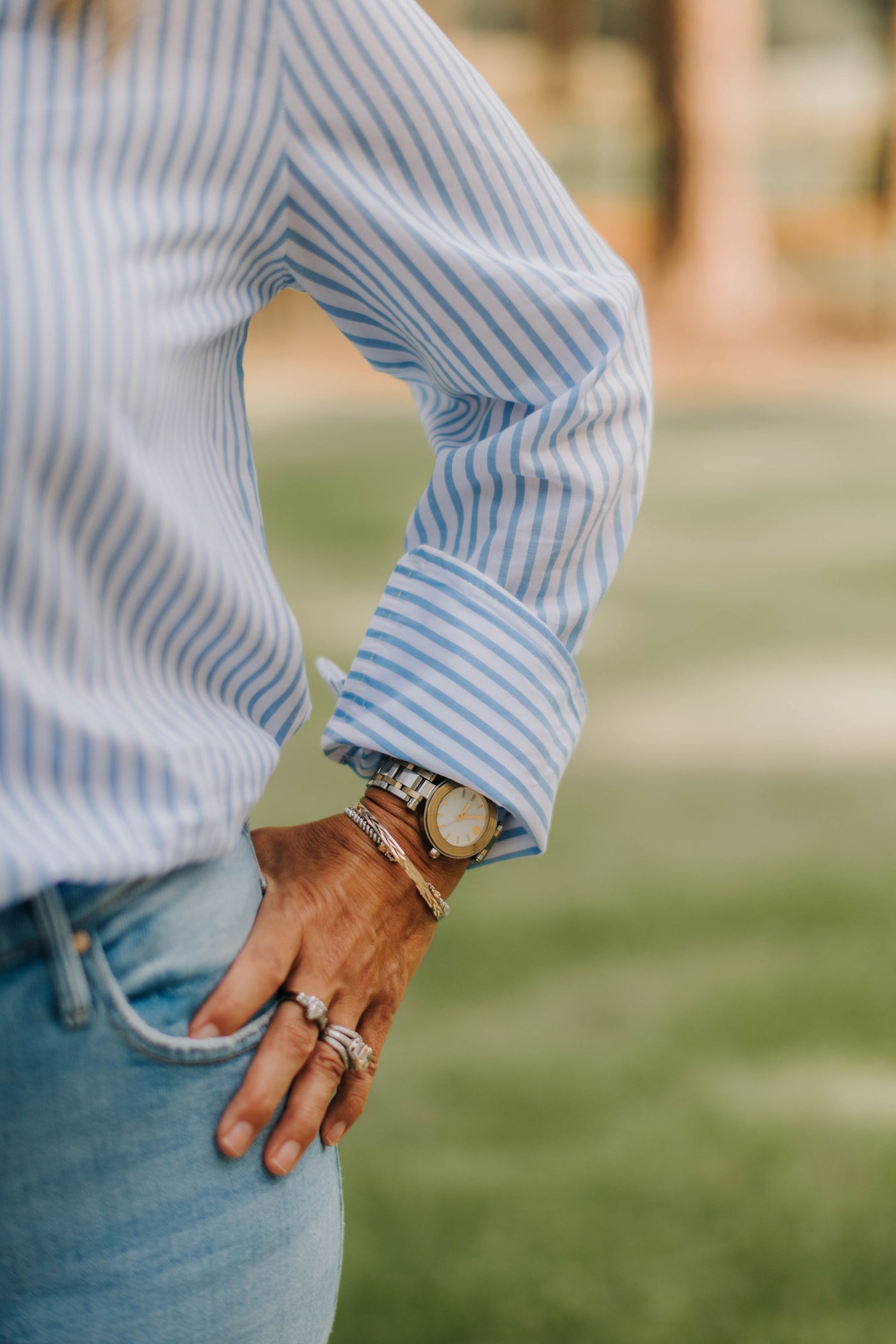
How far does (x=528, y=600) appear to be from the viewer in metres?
0.90

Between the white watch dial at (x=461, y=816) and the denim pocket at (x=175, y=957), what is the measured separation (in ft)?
0.52

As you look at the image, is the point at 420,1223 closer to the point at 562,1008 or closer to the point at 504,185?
the point at 562,1008

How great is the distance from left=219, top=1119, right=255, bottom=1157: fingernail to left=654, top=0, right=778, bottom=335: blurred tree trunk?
29.3ft

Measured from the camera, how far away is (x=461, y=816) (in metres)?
0.88

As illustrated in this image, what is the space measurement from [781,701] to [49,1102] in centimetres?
331

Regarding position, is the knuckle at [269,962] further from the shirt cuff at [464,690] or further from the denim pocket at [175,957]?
the shirt cuff at [464,690]

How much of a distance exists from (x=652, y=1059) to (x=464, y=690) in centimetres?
155

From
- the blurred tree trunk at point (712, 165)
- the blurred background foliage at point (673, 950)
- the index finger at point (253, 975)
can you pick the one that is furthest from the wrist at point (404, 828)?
the blurred tree trunk at point (712, 165)

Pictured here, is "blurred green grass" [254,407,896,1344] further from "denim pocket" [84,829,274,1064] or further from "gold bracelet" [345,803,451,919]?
"denim pocket" [84,829,274,1064]

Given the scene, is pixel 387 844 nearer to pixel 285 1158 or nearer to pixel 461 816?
pixel 461 816

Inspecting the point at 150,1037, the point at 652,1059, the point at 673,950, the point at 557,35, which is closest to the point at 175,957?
the point at 150,1037

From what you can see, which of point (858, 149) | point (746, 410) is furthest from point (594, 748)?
point (858, 149)

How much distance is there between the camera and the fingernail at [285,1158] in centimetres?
75

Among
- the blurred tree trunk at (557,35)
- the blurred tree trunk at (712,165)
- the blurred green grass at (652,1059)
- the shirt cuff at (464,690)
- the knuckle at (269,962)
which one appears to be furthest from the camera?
the blurred tree trunk at (557,35)
